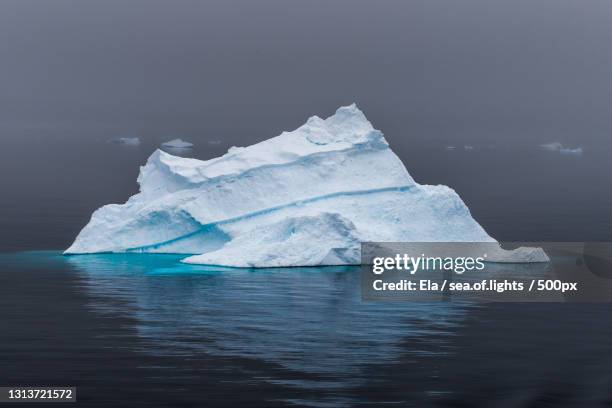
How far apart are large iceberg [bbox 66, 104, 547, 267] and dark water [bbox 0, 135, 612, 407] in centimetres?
88

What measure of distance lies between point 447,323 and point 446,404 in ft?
23.1

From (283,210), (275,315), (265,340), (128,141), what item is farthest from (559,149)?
(265,340)

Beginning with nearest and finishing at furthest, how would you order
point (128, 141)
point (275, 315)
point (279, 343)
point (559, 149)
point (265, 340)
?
1. point (279, 343)
2. point (265, 340)
3. point (275, 315)
4. point (128, 141)
5. point (559, 149)

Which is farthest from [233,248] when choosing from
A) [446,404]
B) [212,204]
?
[446,404]

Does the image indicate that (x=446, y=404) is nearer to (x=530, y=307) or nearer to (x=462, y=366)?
(x=462, y=366)

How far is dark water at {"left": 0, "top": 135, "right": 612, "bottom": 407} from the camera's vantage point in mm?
24781

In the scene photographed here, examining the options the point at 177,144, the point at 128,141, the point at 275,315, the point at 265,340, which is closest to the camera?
the point at 265,340

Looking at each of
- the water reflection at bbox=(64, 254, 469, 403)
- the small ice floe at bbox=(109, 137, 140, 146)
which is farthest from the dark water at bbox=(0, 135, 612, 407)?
the small ice floe at bbox=(109, 137, 140, 146)

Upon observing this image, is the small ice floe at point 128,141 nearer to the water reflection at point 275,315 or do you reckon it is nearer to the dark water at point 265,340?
the dark water at point 265,340

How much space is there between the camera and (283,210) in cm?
4041

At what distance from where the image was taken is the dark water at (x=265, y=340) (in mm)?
24781

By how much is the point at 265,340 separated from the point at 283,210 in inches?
474

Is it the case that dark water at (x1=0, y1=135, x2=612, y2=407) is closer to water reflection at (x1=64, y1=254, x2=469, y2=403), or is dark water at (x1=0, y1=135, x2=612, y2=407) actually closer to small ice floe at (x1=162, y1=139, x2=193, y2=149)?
water reflection at (x1=64, y1=254, x2=469, y2=403)

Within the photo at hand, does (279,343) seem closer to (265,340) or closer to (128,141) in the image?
(265,340)
